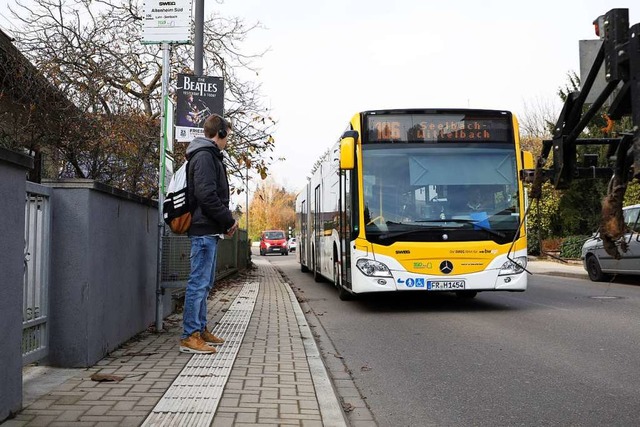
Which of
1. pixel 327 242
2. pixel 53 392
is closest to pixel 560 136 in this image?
pixel 53 392

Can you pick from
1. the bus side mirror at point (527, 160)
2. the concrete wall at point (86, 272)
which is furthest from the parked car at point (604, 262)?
the concrete wall at point (86, 272)

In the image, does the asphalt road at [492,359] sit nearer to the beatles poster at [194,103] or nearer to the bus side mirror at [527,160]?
the bus side mirror at [527,160]

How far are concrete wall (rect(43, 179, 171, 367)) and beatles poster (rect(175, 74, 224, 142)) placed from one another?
2.35 metres

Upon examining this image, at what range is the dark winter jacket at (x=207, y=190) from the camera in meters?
5.68

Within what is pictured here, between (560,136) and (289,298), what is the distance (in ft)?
29.4

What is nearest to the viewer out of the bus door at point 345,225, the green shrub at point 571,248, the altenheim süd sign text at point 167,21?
the altenheim süd sign text at point 167,21

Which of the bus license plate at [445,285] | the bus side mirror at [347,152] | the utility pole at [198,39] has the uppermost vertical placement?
the utility pole at [198,39]

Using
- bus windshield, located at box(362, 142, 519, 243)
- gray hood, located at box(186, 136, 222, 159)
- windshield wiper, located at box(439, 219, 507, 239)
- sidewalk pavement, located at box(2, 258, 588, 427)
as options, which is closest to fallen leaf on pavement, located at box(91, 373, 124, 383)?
sidewalk pavement, located at box(2, 258, 588, 427)

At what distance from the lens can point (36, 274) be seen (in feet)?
14.8

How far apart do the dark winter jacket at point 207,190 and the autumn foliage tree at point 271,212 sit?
267ft

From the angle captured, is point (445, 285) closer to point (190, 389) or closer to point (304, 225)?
point (190, 389)

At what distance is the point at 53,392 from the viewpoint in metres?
4.23

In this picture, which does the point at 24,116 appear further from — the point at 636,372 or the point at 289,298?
the point at 636,372

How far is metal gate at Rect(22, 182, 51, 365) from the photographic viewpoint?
4.35m
